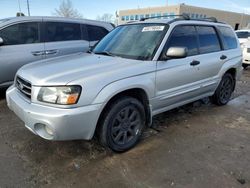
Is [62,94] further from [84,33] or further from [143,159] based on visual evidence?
[84,33]

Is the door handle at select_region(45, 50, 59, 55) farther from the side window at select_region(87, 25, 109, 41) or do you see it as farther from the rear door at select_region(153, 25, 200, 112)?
the rear door at select_region(153, 25, 200, 112)

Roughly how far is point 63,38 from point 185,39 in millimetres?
3177

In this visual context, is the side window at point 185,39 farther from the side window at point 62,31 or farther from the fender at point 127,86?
the side window at point 62,31

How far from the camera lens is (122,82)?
2.90 metres

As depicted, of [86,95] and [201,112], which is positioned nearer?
[86,95]

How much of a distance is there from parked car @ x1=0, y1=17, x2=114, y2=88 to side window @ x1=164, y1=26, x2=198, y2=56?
2991mm

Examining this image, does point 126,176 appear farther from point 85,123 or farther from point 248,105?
point 248,105

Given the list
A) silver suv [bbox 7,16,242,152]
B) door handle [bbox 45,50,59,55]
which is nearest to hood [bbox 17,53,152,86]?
silver suv [bbox 7,16,242,152]

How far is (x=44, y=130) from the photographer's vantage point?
270cm

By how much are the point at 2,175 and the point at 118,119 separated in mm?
1481

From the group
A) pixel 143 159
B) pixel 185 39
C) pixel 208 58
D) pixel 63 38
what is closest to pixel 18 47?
pixel 63 38

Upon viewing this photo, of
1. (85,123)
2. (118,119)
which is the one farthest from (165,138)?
(85,123)

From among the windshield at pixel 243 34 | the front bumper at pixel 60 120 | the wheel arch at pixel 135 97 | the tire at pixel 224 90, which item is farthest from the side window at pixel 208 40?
the windshield at pixel 243 34

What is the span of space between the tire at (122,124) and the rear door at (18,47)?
3058 mm
